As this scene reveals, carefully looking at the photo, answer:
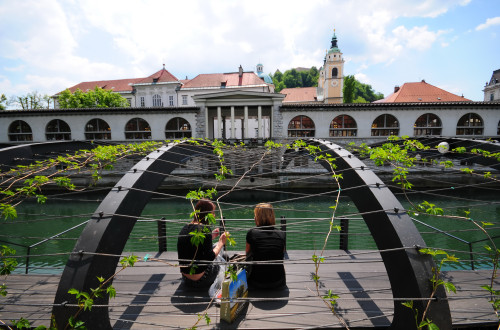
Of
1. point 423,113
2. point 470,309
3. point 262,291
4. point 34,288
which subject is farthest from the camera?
point 423,113

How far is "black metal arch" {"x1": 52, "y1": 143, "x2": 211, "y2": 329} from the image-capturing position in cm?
173

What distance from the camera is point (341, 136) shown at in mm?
22172

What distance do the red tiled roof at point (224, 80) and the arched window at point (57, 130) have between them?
2144cm

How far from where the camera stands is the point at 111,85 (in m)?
46.7

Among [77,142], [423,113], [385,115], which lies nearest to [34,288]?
[77,142]

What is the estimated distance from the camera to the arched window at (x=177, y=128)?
2253cm

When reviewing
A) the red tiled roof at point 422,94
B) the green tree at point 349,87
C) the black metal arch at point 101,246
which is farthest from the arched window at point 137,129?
the red tiled roof at point 422,94

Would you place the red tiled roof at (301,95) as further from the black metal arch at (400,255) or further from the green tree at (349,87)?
the black metal arch at (400,255)

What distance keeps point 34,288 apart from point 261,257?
3.36 meters

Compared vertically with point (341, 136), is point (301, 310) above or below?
below

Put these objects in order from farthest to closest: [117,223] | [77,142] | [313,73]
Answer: [313,73] → [77,142] → [117,223]

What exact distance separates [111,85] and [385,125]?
147 feet

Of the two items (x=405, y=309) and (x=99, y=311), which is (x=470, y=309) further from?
(x=99, y=311)

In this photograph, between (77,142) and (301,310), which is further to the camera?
(77,142)
